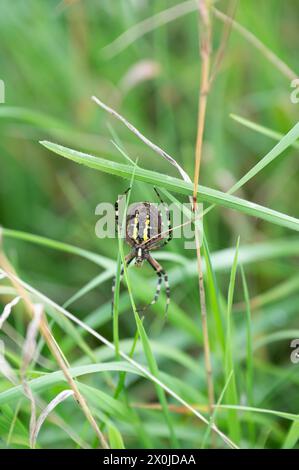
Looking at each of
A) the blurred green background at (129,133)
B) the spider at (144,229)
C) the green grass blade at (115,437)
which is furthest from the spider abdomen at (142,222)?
the blurred green background at (129,133)

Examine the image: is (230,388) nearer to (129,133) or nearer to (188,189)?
(188,189)

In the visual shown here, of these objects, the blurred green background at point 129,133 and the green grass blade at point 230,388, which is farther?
the blurred green background at point 129,133

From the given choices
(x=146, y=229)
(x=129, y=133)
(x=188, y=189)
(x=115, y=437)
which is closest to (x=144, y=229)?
(x=146, y=229)

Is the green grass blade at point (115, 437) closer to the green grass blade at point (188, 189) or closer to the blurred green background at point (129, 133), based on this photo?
the green grass blade at point (188, 189)

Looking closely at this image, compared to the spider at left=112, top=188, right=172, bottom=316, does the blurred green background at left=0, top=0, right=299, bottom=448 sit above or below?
above

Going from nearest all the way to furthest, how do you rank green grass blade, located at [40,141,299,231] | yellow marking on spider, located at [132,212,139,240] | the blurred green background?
green grass blade, located at [40,141,299,231], yellow marking on spider, located at [132,212,139,240], the blurred green background

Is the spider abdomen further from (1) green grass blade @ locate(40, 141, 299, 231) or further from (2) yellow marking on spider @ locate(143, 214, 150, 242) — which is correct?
(1) green grass blade @ locate(40, 141, 299, 231)

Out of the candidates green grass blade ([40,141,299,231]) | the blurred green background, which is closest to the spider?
green grass blade ([40,141,299,231])

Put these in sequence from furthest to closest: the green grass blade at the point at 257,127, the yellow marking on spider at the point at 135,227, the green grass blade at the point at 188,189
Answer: the yellow marking on spider at the point at 135,227, the green grass blade at the point at 257,127, the green grass blade at the point at 188,189
